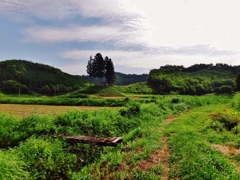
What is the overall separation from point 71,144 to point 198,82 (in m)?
96.2

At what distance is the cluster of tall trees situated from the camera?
8088 cm

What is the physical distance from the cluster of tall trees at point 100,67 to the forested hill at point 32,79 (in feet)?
81.3

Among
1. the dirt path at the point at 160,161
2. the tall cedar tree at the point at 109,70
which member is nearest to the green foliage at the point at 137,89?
the tall cedar tree at the point at 109,70

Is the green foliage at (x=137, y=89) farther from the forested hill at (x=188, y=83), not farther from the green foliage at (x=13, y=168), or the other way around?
the green foliage at (x=13, y=168)

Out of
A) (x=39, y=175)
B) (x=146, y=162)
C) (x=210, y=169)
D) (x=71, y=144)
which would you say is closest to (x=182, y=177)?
(x=210, y=169)

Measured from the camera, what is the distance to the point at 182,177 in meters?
7.02

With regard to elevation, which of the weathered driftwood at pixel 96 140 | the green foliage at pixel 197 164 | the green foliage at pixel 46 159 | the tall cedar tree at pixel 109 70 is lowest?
the green foliage at pixel 46 159

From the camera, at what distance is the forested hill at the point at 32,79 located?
308 feet

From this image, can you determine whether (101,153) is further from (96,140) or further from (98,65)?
(98,65)

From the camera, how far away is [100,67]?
81125 millimetres

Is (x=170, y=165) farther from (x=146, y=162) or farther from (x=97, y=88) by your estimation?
(x=97, y=88)

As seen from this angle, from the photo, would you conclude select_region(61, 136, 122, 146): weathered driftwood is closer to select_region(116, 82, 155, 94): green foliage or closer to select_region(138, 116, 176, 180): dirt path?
select_region(138, 116, 176, 180): dirt path

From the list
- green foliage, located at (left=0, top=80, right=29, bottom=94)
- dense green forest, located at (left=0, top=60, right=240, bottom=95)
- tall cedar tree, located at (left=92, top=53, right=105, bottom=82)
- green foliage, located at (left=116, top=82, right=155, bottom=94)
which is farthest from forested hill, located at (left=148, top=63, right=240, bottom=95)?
green foliage, located at (left=0, top=80, right=29, bottom=94)

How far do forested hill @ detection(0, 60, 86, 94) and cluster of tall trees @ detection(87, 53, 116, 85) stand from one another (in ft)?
81.3
